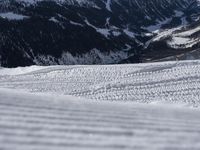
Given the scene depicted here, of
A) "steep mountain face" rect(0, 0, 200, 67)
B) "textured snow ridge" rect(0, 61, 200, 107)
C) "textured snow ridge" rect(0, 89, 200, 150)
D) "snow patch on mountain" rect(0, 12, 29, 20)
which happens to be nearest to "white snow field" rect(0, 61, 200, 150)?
"textured snow ridge" rect(0, 89, 200, 150)

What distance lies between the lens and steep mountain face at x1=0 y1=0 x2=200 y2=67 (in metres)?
76.2

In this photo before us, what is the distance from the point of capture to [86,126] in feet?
12.1

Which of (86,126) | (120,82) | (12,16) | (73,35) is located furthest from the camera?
(73,35)

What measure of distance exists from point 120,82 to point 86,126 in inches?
199

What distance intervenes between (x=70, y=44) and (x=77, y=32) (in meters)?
6.42

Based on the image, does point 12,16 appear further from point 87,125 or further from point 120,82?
point 87,125

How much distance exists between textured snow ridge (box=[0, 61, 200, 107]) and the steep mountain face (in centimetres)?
5412

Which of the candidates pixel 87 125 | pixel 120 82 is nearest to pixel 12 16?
pixel 120 82

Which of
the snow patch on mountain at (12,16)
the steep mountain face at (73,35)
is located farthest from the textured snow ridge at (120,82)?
the snow patch on mountain at (12,16)

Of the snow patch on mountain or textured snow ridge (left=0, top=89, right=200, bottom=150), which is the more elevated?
the snow patch on mountain

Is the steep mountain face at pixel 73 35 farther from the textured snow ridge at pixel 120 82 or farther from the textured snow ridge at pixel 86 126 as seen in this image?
the textured snow ridge at pixel 86 126

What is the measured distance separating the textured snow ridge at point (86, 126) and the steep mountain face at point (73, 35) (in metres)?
59.3

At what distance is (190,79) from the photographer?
8.72m

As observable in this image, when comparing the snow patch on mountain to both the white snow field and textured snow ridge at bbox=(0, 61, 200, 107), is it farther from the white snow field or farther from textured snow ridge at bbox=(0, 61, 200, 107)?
the white snow field
